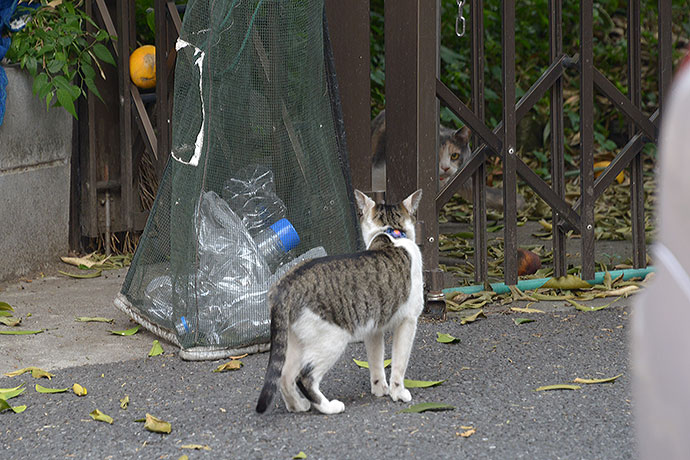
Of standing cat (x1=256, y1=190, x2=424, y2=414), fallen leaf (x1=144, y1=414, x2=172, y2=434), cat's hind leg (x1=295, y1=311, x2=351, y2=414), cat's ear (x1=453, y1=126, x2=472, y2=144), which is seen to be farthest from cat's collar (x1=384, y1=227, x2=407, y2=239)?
cat's ear (x1=453, y1=126, x2=472, y2=144)

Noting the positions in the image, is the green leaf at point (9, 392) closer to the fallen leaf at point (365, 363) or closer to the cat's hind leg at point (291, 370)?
the cat's hind leg at point (291, 370)

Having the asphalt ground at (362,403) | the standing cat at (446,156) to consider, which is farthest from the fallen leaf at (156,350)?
the standing cat at (446,156)

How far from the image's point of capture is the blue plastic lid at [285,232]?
432 cm

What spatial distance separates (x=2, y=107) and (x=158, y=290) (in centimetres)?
175

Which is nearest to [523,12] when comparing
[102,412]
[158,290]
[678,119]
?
[158,290]

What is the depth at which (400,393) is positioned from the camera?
3.50 metres

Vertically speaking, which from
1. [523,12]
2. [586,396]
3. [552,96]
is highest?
[523,12]

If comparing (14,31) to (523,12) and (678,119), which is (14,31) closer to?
(678,119)

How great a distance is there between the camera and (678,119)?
71.2 inches

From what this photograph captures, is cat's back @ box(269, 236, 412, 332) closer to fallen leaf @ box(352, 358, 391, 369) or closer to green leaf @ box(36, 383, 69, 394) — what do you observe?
fallen leaf @ box(352, 358, 391, 369)

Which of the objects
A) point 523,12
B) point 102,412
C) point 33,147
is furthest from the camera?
point 523,12

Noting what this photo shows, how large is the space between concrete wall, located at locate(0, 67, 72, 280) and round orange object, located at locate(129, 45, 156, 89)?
0.52 metres

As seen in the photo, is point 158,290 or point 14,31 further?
point 14,31

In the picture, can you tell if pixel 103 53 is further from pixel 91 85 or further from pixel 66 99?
pixel 66 99
